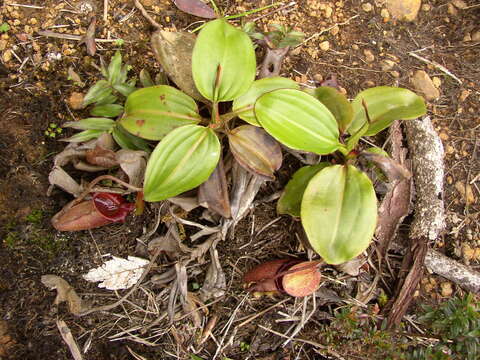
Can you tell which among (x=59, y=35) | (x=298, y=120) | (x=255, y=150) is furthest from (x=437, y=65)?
(x=59, y=35)

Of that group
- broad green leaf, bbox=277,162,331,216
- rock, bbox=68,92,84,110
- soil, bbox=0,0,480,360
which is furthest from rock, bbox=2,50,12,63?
broad green leaf, bbox=277,162,331,216

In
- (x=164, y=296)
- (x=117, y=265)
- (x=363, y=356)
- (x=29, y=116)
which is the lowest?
(x=363, y=356)

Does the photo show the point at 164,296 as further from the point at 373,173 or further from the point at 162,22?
the point at 162,22

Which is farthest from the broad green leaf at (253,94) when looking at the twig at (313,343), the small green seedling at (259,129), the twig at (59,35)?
the twig at (313,343)

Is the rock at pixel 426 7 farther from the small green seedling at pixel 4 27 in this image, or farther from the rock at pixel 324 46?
the small green seedling at pixel 4 27

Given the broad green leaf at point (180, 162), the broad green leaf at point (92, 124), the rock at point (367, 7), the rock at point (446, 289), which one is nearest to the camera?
the broad green leaf at point (180, 162)

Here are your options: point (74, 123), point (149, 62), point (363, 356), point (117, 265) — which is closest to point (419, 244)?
point (363, 356)

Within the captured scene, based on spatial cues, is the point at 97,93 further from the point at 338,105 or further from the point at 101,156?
the point at 338,105
